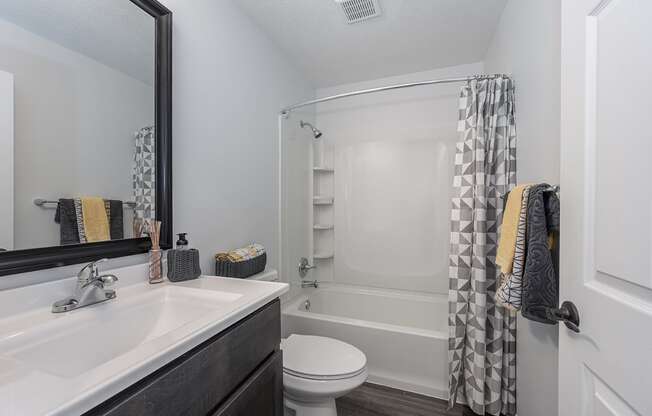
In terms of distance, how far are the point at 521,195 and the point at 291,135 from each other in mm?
1715

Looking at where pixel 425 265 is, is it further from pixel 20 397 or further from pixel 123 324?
pixel 20 397

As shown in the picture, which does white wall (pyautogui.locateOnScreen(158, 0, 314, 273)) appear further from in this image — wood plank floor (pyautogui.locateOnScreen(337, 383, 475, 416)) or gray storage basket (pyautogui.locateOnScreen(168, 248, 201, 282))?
wood plank floor (pyautogui.locateOnScreen(337, 383, 475, 416))

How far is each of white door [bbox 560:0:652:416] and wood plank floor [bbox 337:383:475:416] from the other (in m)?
1.09

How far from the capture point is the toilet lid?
1.29 meters

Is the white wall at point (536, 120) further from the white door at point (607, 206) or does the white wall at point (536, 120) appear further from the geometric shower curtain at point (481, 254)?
the white door at point (607, 206)

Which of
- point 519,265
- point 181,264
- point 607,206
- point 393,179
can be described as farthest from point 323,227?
point 607,206

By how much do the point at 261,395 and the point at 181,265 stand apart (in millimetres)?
574

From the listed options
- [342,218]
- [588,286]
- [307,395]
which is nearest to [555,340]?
[588,286]

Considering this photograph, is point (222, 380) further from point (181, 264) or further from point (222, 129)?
point (222, 129)

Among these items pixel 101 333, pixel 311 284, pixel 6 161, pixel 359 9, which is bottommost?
pixel 311 284

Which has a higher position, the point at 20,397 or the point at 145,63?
the point at 145,63

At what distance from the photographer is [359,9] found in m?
1.60

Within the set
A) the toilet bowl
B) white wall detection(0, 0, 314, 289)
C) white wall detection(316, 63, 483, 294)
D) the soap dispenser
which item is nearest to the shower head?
white wall detection(316, 63, 483, 294)

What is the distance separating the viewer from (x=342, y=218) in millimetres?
2672
